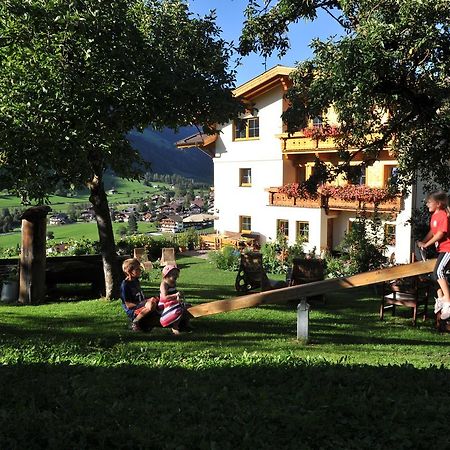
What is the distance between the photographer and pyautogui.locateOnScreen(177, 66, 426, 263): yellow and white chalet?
87.9 ft

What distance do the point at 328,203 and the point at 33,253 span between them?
61.3 feet

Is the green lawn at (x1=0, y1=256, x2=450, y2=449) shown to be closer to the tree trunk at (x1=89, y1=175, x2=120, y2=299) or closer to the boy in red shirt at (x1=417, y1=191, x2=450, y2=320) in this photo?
the boy in red shirt at (x1=417, y1=191, x2=450, y2=320)

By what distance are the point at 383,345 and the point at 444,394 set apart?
499cm

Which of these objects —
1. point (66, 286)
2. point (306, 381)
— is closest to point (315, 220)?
point (66, 286)

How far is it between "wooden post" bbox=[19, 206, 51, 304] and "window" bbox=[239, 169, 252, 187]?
20814 millimetres

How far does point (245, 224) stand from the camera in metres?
33.0

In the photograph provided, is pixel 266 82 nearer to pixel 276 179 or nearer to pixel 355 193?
pixel 276 179

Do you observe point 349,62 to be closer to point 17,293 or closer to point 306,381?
point 306,381

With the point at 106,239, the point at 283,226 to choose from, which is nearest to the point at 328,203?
the point at 283,226

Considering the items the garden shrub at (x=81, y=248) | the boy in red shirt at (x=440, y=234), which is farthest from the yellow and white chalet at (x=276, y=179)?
the boy in red shirt at (x=440, y=234)

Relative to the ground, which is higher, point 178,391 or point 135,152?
point 135,152

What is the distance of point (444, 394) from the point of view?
4.25m

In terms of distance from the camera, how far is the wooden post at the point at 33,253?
12.7 metres

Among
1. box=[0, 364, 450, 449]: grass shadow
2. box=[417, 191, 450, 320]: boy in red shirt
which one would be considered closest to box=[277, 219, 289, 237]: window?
box=[417, 191, 450, 320]: boy in red shirt
